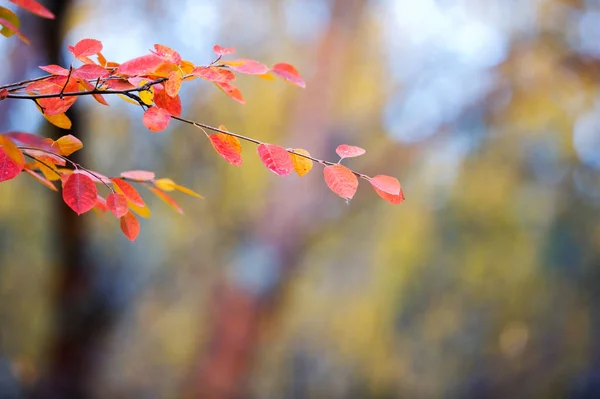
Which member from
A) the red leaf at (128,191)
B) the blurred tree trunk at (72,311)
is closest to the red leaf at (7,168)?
the red leaf at (128,191)

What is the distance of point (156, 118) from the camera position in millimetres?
505

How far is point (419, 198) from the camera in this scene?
3.27m

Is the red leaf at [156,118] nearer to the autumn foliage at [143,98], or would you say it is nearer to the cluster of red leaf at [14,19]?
the autumn foliage at [143,98]

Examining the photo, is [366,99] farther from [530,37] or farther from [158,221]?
[158,221]

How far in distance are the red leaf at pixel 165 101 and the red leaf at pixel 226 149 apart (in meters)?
0.05

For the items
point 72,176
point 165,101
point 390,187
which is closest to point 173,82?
point 165,101

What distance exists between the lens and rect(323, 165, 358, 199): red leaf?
521 mm

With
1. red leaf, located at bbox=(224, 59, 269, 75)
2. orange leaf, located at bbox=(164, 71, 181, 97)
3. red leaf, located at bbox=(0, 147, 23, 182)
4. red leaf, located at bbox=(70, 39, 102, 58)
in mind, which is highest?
red leaf, located at bbox=(224, 59, 269, 75)

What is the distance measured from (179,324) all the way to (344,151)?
3092mm

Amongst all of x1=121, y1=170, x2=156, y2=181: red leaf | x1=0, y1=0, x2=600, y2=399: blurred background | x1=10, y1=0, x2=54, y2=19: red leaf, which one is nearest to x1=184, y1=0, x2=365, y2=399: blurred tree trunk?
x1=0, y1=0, x2=600, y2=399: blurred background

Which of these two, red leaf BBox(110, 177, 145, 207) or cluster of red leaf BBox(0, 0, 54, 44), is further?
red leaf BBox(110, 177, 145, 207)

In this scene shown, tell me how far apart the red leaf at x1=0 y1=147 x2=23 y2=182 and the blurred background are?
5.55 ft

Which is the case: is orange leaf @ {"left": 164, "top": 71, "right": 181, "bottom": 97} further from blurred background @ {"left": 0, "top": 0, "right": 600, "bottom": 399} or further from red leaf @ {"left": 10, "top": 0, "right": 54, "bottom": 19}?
blurred background @ {"left": 0, "top": 0, "right": 600, "bottom": 399}

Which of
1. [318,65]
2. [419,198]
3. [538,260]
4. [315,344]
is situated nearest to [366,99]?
[318,65]
